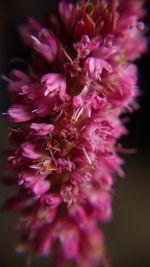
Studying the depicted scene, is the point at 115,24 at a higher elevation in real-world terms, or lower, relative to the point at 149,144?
higher

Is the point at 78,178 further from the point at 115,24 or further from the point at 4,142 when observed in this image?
the point at 4,142


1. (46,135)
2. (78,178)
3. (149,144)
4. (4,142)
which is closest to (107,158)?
(78,178)

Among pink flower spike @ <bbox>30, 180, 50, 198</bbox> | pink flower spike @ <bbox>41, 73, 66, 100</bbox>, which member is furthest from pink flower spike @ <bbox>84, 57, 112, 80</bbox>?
pink flower spike @ <bbox>30, 180, 50, 198</bbox>

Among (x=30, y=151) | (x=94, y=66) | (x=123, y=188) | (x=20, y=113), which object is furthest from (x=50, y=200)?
(x=123, y=188)

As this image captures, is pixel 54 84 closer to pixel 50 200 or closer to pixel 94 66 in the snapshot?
pixel 94 66

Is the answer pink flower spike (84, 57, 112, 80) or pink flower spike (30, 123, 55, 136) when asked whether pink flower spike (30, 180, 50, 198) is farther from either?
pink flower spike (84, 57, 112, 80)

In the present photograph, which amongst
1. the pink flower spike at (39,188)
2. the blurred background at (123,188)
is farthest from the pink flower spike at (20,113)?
the blurred background at (123,188)

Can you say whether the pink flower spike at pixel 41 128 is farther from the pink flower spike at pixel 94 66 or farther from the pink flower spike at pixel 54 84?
the pink flower spike at pixel 94 66
